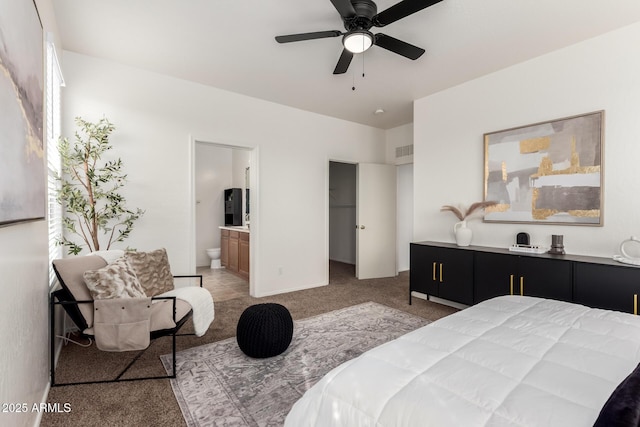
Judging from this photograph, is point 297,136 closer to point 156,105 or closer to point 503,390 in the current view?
point 156,105

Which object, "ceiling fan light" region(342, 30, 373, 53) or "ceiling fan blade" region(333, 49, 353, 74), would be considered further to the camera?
"ceiling fan blade" region(333, 49, 353, 74)

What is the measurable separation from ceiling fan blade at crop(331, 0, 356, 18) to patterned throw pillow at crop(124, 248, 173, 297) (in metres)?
2.55

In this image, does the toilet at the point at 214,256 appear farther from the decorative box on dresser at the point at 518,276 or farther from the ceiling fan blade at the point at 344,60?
the ceiling fan blade at the point at 344,60

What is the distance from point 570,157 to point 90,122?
483cm

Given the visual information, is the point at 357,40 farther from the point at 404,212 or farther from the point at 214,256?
the point at 214,256

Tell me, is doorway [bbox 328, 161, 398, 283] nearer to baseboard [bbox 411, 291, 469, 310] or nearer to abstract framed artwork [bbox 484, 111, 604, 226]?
baseboard [bbox 411, 291, 469, 310]

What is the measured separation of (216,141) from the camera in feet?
12.9

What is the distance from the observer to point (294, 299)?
13.6ft

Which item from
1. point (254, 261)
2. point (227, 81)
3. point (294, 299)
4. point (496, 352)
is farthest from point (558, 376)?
point (227, 81)

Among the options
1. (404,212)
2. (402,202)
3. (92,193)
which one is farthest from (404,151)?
(92,193)

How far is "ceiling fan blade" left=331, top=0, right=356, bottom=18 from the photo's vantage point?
6.16ft

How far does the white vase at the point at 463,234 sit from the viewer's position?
3.58 meters

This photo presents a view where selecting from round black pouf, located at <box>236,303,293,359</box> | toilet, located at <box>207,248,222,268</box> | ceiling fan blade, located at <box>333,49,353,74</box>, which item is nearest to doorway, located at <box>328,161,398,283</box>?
toilet, located at <box>207,248,222,268</box>

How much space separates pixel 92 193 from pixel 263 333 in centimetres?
218
